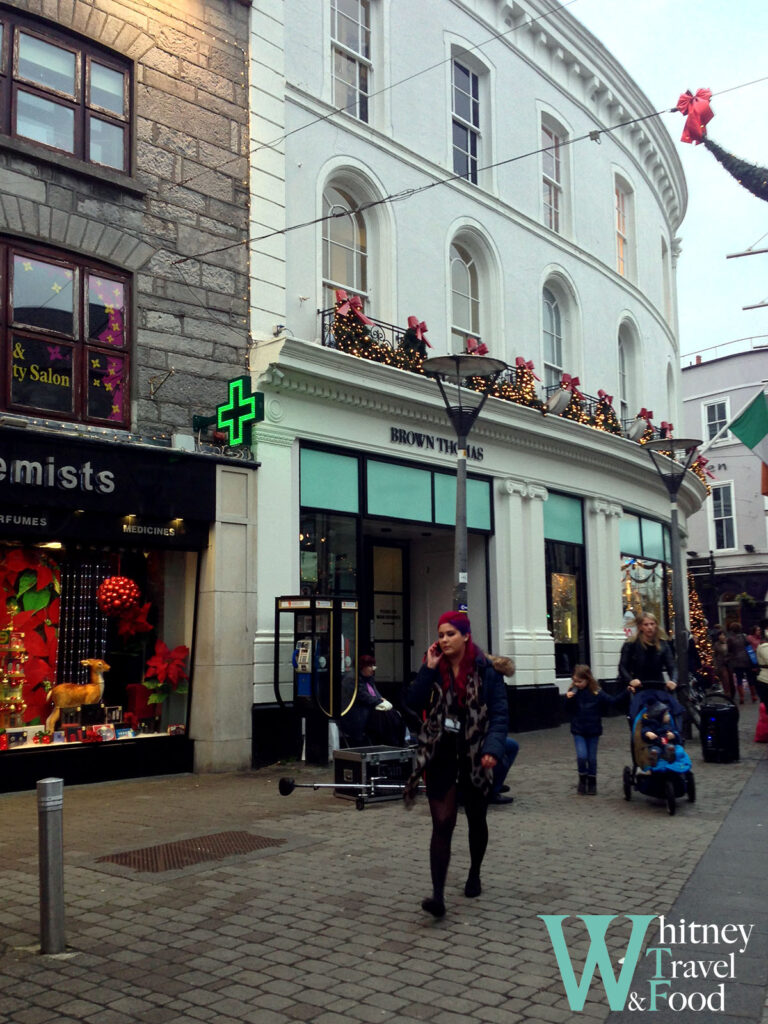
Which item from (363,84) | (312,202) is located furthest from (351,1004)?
(363,84)

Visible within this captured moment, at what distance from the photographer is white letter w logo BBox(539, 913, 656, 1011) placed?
461 cm

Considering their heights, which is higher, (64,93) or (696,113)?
(696,113)

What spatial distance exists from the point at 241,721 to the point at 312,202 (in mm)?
7861

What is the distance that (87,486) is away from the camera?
11.5 meters

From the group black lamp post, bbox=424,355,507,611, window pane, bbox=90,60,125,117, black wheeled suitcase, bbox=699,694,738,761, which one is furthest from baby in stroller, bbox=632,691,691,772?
window pane, bbox=90,60,125,117

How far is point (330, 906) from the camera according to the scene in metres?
6.14

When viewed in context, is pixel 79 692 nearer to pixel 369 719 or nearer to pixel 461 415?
pixel 369 719

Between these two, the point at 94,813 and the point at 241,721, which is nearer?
the point at 94,813

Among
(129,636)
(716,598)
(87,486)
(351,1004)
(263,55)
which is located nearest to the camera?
(351,1004)

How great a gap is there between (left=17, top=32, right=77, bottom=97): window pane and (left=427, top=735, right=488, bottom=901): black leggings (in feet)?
32.4

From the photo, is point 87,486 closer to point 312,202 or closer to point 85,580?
point 85,580

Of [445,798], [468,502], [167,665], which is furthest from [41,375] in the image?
[468,502]

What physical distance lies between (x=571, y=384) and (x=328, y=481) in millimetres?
7629

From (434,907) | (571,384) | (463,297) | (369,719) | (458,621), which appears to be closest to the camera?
(434,907)
